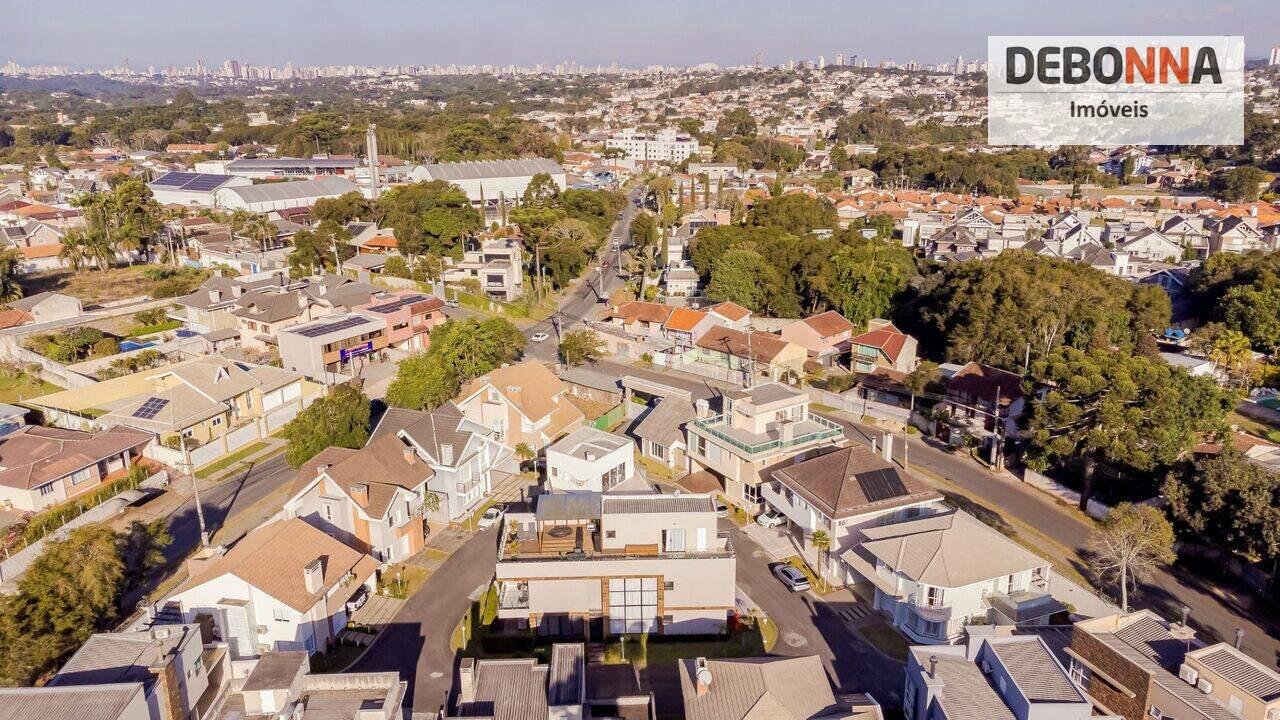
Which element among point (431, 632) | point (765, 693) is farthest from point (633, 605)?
point (765, 693)

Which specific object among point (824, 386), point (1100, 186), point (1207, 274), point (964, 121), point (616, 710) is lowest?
point (616, 710)

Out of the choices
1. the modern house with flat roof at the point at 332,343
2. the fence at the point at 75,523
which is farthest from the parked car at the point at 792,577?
the modern house with flat roof at the point at 332,343

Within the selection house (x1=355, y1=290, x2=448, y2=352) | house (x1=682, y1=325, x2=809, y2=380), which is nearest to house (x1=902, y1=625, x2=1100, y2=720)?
house (x1=682, y1=325, x2=809, y2=380)

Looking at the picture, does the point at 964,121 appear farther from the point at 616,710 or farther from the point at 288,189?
the point at 616,710

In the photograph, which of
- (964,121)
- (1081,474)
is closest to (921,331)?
(1081,474)

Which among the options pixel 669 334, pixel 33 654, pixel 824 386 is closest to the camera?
pixel 33 654

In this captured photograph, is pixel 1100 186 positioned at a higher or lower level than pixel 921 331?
higher

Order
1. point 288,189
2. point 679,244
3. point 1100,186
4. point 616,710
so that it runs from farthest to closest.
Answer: point 1100,186 < point 288,189 < point 679,244 < point 616,710

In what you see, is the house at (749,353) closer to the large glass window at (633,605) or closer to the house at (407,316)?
the house at (407,316)
